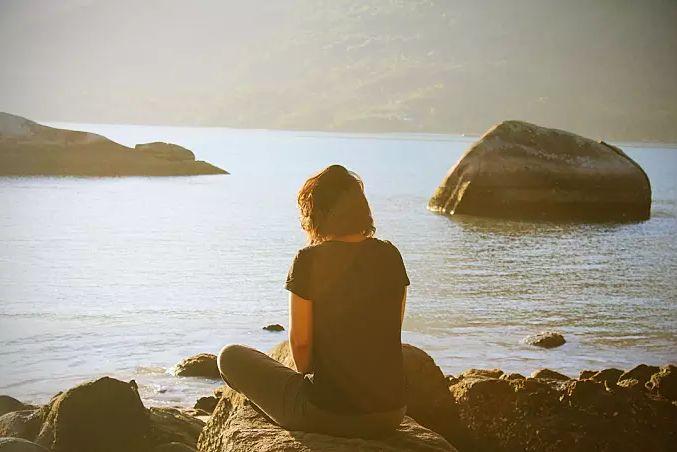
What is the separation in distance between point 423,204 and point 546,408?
129ft

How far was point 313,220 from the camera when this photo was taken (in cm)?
526

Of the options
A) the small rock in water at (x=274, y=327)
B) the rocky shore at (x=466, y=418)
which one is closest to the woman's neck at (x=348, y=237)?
the rocky shore at (x=466, y=418)

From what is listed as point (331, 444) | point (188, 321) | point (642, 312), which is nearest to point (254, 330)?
point (188, 321)

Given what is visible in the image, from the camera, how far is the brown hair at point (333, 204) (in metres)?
5.19

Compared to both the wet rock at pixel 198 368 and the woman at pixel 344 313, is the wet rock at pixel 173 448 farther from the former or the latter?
the wet rock at pixel 198 368

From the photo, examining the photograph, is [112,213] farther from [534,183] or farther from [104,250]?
[534,183]

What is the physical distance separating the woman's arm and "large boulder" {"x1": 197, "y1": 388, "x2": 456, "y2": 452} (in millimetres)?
401

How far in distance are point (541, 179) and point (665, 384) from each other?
3130cm

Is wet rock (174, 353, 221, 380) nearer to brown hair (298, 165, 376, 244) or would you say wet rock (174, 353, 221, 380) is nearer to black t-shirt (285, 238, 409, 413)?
black t-shirt (285, 238, 409, 413)

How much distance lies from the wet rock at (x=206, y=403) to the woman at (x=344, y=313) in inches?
→ 179

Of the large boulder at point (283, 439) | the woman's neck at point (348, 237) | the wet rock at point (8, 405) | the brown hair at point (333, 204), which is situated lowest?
the wet rock at point (8, 405)

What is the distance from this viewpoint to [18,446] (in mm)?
6602

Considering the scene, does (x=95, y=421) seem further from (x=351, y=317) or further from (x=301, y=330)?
(x=351, y=317)

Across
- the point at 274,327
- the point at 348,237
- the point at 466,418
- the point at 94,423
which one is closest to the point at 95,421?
the point at 94,423
